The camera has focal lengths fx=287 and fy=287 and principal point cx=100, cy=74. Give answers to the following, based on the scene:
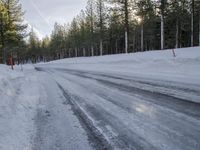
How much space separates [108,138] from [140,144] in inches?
22.1

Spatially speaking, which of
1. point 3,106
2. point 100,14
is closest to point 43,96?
point 3,106

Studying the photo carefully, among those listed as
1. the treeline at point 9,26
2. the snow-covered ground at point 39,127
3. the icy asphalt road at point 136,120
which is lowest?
the snow-covered ground at point 39,127

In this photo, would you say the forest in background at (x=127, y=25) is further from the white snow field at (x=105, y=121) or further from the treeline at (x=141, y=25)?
the white snow field at (x=105, y=121)

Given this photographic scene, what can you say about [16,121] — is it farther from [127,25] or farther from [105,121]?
[127,25]

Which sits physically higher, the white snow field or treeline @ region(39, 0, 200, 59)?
treeline @ region(39, 0, 200, 59)

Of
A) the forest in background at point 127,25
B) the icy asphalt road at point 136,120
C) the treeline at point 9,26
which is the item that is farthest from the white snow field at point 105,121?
the treeline at point 9,26

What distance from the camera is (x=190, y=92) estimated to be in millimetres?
8086

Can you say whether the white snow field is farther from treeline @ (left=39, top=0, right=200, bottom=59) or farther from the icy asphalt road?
treeline @ (left=39, top=0, right=200, bottom=59)

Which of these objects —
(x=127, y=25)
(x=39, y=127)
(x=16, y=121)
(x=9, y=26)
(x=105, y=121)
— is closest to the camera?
(x=39, y=127)

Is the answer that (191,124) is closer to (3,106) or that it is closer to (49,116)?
(49,116)

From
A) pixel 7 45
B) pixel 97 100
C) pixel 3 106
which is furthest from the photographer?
pixel 7 45

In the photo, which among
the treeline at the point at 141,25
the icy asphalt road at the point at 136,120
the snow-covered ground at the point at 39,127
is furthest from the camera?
the treeline at the point at 141,25

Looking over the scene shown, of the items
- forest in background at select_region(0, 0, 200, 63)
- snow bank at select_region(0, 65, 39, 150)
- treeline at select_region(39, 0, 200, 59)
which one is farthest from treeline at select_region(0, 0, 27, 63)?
snow bank at select_region(0, 65, 39, 150)

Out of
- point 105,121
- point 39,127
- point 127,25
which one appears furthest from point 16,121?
point 127,25
